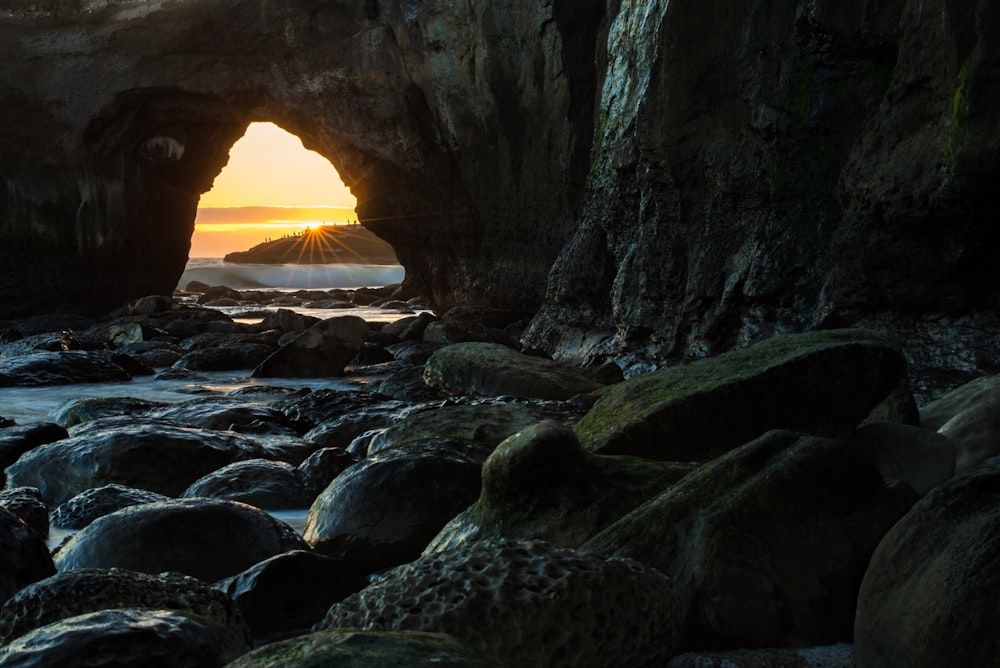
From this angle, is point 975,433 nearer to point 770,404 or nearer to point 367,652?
point 770,404

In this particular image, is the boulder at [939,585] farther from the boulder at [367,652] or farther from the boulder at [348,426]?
the boulder at [348,426]

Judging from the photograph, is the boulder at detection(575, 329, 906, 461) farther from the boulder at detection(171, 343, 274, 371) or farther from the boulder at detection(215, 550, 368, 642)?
the boulder at detection(171, 343, 274, 371)

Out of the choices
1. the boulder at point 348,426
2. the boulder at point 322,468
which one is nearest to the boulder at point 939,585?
the boulder at point 322,468

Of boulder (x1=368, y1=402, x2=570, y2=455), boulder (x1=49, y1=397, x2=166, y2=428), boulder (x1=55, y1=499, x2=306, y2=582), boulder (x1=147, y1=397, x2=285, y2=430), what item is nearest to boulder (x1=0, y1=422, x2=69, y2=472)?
boulder (x1=147, y1=397, x2=285, y2=430)

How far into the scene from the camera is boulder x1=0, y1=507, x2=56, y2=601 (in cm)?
302

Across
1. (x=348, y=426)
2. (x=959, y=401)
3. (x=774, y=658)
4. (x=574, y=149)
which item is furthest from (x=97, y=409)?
(x=574, y=149)

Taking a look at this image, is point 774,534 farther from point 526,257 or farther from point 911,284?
point 526,257

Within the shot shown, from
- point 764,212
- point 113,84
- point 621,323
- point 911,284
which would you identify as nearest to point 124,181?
point 113,84

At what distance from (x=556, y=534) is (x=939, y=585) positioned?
4.22 ft

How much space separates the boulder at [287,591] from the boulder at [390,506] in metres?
0.61

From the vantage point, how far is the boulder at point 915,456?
378 cm

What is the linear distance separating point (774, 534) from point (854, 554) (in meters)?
0.21

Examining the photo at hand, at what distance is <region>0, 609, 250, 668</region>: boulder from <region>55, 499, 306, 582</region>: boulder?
1052mm

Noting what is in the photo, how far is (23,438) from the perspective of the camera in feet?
18.8
